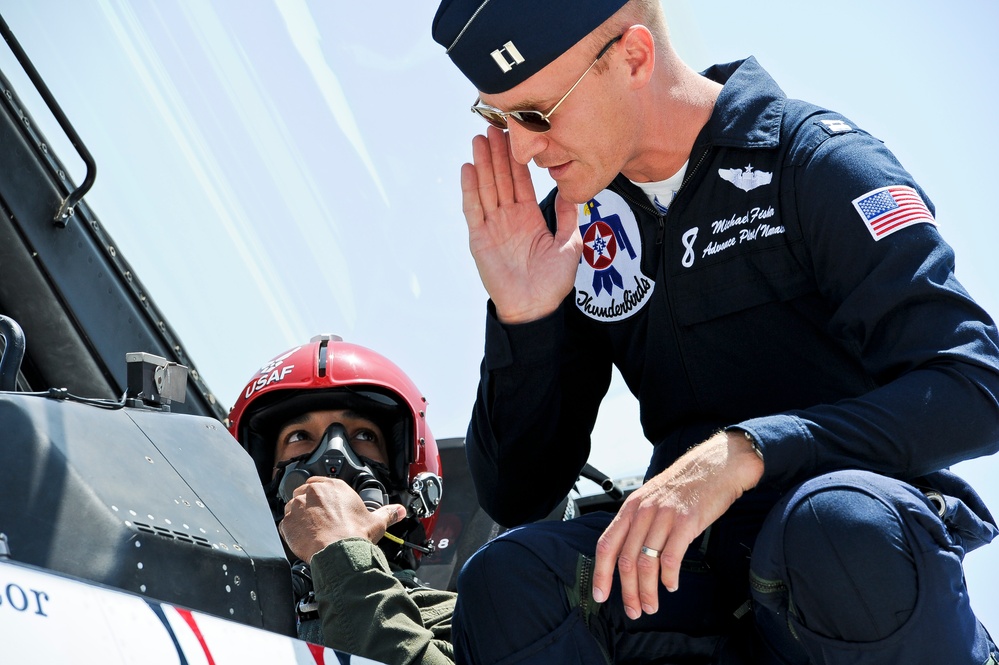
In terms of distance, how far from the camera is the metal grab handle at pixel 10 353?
4.93 ft

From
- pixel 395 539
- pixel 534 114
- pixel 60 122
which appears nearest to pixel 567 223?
pixel 534 114

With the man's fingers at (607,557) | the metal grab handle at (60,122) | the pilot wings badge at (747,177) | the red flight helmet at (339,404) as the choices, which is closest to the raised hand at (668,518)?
the man's fingers at (607,557)

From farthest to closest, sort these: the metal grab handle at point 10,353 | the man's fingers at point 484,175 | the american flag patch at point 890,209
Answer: the man's fingers at point 484,175 < the american flag patch at point 890,209 < the metal grab handle at point 10,353

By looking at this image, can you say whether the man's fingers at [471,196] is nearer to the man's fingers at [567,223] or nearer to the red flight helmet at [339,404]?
the man's fingers at [567,223]

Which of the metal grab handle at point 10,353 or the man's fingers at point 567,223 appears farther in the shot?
the man's fingers at point 567,223

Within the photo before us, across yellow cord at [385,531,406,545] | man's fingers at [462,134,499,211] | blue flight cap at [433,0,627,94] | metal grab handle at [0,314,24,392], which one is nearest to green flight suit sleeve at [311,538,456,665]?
yellow cord at [385,531,406,545]

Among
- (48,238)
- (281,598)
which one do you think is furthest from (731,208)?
(48,238)

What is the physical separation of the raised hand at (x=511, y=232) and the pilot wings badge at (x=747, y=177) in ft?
1.02

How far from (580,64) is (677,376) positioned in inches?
21.3

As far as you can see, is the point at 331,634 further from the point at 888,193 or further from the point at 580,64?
the point at 888,193

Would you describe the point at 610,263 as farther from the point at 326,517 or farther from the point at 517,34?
the point at 326,517

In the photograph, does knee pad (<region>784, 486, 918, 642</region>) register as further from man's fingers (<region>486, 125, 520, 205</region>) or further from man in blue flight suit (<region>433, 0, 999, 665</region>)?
man's fingers (<region>486, 125, 520, 205</region>)

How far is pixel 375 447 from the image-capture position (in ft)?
10.1

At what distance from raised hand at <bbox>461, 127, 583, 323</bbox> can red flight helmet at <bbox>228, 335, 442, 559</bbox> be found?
3.60ft
